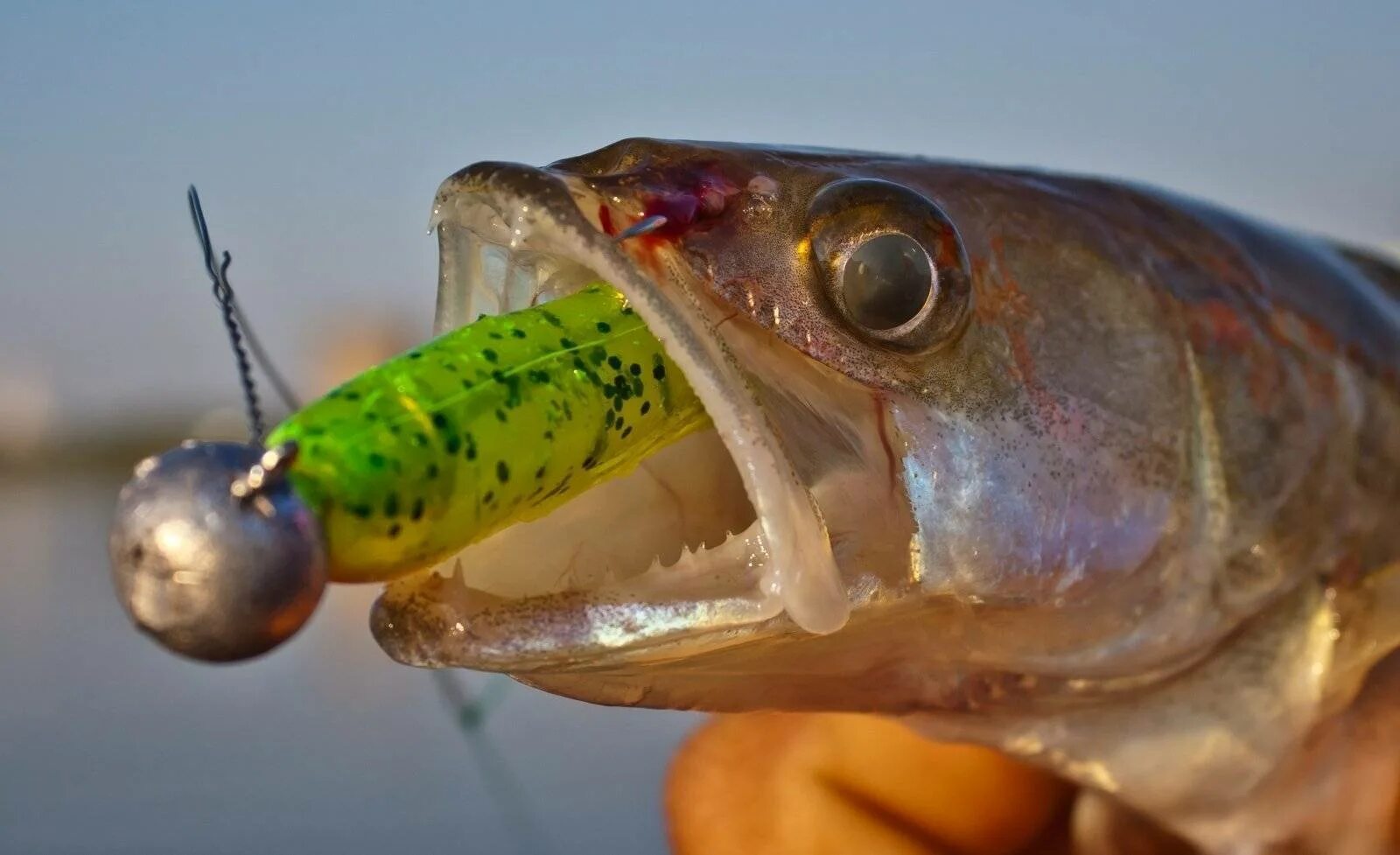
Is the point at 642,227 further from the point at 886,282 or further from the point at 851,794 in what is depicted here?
the point at 851,794

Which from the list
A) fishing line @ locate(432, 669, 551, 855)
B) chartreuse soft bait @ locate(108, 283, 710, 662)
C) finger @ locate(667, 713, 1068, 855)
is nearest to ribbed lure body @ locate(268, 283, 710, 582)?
chartreuse soft bait @ locate(108, 283, 710, 662)

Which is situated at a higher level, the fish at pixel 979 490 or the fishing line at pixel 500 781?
the fish at pixel 979 490

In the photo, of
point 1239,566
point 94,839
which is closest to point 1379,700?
point 1239,566

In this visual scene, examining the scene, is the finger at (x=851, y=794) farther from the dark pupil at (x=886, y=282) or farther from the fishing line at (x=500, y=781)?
the dark pupil at (x=886, y=282)

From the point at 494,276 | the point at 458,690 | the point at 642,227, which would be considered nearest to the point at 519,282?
the point at 494,276

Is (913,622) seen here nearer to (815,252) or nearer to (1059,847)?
(815,252)

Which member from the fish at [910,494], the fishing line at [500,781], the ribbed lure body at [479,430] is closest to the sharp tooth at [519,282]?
the fish at [910,494]

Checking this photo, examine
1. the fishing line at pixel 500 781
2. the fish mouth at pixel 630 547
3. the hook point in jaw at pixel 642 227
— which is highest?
the hook point in jaw at pixel 642 227
